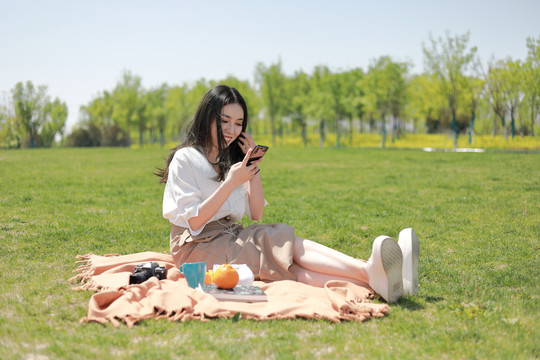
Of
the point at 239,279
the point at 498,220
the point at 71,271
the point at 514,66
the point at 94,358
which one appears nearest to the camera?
the point at 94,358

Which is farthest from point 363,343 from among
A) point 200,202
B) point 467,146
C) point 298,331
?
point 467,146

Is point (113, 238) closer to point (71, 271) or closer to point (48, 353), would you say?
point (71, 271)

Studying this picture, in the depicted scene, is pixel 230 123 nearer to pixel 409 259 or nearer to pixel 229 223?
pixel 229 223

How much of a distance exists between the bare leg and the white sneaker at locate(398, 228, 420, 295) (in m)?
0.35

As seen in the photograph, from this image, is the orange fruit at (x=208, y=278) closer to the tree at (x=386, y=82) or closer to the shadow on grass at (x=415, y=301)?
the shadow on grass at (x=415, y=301)

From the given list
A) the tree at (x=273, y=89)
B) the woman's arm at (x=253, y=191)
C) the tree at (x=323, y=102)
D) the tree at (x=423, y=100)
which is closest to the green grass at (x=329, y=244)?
the woman's arm at (x=253, y=191)

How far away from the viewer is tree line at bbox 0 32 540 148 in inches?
1389

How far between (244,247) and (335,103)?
52764 mm

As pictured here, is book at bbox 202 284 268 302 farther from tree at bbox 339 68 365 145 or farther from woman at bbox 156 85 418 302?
tree at bbox 339 68 365 145

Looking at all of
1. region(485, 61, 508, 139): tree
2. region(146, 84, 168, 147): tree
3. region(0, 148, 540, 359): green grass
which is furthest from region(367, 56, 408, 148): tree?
region(0, 148, 540, 359): green grass

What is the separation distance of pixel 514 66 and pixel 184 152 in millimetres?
33160

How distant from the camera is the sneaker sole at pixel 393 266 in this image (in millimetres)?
3920

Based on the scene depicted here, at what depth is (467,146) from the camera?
1666 inches

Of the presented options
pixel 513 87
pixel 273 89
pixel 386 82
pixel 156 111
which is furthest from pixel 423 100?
pixel 156 111
